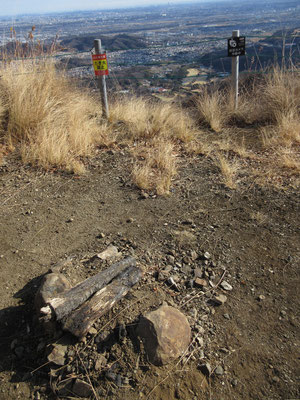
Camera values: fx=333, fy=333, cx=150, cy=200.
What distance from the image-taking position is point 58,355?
6.79 ft

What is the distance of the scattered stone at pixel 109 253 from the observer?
9.11ft

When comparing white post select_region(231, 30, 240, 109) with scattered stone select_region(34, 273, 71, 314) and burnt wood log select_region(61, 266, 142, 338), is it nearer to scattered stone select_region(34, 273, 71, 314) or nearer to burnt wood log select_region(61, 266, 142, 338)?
burnt wood log select_region(61, 266, 142, 338)

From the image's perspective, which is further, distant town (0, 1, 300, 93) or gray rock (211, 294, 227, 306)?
distant town (0, 1, 300, 93)

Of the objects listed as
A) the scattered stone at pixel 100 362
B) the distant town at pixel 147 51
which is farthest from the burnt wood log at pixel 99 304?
the distant town at pixel 147 51

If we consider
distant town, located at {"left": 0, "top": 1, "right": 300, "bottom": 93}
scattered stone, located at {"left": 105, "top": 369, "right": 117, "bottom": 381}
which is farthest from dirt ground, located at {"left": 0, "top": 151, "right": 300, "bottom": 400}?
distant town, located at {"left": 0, "top": 1, "right": 300, "bottom": 93}

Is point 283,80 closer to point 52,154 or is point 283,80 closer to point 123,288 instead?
point 52,154

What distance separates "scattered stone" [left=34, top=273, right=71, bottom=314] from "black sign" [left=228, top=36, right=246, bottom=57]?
4988 millimetres

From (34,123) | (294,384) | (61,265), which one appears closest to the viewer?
(294,384)

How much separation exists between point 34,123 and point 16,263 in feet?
8.64

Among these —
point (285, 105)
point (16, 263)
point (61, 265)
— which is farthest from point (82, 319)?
point (285, 105)

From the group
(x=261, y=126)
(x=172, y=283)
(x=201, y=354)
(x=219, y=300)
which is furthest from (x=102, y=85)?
(x=201, y=354)

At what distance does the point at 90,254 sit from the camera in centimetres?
289

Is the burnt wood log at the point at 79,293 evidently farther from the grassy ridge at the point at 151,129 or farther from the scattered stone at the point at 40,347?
the grassy ridge at the point at 151,129

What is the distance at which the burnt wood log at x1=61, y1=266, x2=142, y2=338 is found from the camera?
210 cm
